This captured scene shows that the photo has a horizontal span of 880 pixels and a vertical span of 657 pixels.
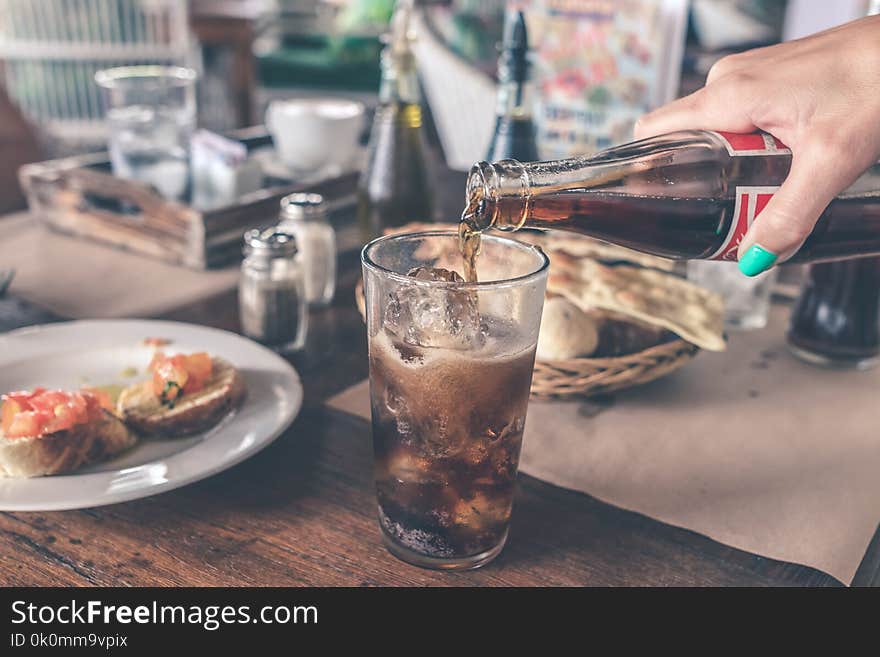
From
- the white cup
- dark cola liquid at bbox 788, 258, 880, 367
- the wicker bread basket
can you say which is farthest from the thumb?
the white cup

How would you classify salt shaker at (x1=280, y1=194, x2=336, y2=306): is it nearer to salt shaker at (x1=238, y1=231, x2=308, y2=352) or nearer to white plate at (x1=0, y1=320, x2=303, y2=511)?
salt shaker at (x1=238, y1=231, x2=308, y2=352)

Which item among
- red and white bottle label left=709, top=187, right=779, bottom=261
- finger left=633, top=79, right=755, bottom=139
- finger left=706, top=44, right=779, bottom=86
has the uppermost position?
finger left=706, top=44, right=779, bottom=86

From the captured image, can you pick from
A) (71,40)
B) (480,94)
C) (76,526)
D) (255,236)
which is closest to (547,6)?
(480,94)

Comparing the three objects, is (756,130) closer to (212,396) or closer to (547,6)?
(212,396)

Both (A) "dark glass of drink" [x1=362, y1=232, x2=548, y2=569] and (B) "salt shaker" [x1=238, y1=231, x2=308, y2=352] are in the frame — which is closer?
(A) "dark glass of drink" [x1=362, y1=232, x2=548, y2=569]

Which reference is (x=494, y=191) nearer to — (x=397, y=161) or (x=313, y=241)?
(x=313, y=241)

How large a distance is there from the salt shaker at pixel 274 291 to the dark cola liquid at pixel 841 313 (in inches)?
26.1

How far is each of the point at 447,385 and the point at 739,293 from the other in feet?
2.43

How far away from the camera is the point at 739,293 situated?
49.2 inches

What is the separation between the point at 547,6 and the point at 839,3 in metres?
2.34

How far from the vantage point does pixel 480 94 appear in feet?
9.96

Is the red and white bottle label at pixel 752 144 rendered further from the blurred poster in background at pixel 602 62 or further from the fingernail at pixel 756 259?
the blurred poster in background at pixel 602 62

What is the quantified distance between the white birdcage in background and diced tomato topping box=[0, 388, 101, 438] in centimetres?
415

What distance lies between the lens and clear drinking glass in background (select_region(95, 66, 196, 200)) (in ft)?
5.27
